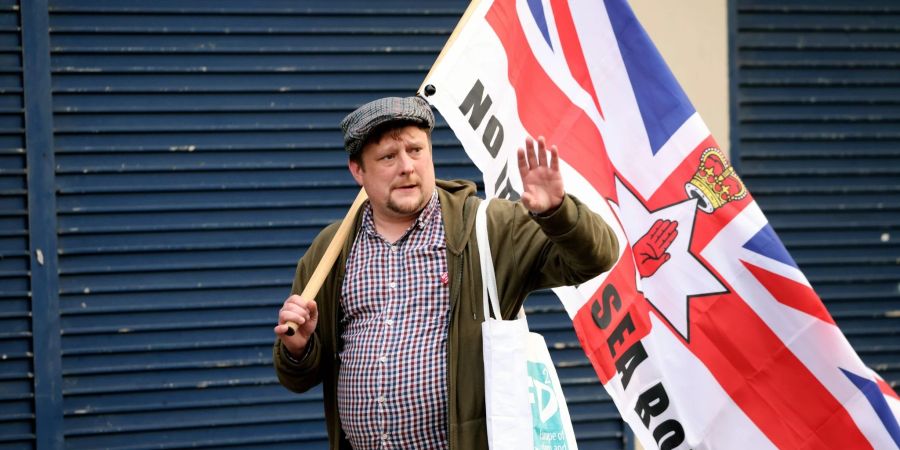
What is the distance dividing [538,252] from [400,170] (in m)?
0.47

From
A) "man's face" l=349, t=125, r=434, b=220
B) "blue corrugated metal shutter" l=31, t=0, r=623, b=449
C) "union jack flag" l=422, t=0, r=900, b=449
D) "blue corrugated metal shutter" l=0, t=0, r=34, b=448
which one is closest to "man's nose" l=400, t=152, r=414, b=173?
"man's face" l=349, t=125, r=434, b=220

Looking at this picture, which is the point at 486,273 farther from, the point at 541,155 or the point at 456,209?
the point at 541,155

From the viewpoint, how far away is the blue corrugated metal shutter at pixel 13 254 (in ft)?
18.7

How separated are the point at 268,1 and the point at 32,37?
115 centimetres

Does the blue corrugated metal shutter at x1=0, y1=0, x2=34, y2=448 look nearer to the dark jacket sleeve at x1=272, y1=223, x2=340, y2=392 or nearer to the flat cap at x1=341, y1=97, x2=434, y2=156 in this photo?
the dark jacket sleeve at x1=272, y1=223, x2=340, y2=392

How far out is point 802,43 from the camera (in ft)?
21.4

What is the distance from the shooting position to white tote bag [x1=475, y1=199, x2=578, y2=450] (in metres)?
3.29

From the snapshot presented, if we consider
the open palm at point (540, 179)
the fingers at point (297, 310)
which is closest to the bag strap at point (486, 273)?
the open palm at point (540, 179)

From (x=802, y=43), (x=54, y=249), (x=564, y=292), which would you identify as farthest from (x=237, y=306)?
(x=802, y=43)

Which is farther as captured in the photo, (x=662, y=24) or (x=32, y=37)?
(x=662, y=24)

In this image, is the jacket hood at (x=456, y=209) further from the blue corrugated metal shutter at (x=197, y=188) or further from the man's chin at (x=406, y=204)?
the blue corrugated metal shutter at (x=197, y=188)

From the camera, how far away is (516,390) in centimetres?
329

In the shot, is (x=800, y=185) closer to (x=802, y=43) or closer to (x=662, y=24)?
(x=802, y=43)

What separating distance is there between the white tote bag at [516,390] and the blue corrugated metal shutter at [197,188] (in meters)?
2.80
